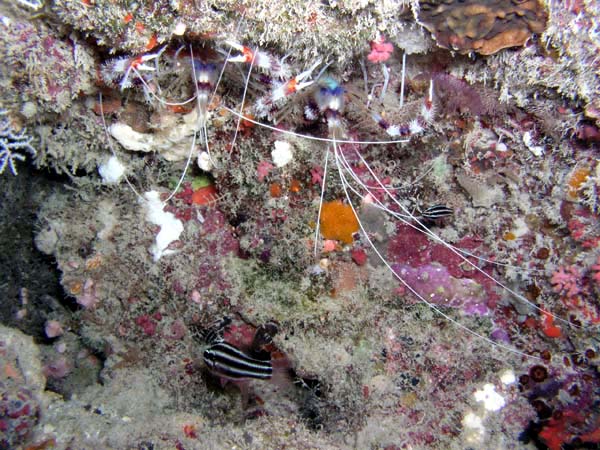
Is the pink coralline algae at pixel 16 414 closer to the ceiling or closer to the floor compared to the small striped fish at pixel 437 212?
closer to the floor

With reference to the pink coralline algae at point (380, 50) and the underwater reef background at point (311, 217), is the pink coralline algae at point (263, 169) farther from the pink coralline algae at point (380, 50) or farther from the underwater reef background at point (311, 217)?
the pink coralline algae at point (380, 50)

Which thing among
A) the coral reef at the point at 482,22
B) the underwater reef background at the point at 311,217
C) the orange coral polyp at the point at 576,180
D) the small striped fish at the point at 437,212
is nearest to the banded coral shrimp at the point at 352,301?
the underwater reef background at the point at 311,217

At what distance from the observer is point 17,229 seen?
17.8 feet

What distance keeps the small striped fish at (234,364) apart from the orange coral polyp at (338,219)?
1716mm

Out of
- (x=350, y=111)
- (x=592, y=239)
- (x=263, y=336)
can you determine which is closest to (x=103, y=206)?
(x=263, y=336)

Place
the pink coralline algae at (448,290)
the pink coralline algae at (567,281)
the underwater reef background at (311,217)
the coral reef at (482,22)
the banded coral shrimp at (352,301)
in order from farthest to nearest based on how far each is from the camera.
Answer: the pink coralline algae at (448,290)
the banded coral shrimp at (352,301)
the pink coralline algae at (567,281)
the underwater reef background at (311,217)
the coral reef at (482,22)

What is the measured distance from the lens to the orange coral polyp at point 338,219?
170 inches

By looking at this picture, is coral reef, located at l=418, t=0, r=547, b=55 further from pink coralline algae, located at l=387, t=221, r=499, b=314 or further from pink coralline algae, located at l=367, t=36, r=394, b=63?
pink coralline algae, located at l=387, t=221, r=499, b=314

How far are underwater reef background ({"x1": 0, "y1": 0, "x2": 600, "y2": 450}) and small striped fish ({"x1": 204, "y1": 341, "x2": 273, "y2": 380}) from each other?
0.05 metres

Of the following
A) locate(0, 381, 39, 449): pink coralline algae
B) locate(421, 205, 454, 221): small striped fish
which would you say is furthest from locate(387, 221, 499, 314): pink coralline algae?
locate(0, 381, 39, 449): pink coralline algae

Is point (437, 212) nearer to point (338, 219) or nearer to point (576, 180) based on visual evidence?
point (338, 219)

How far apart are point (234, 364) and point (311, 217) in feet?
6.17

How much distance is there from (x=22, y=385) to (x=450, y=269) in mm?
5070

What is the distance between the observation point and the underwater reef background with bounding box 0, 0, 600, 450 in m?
3.13
